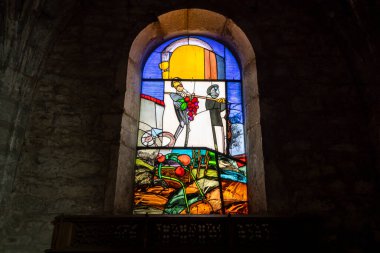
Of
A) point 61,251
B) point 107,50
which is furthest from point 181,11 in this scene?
point 61,251

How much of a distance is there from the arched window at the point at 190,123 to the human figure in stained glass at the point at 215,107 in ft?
0.04

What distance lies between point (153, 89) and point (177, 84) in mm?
276

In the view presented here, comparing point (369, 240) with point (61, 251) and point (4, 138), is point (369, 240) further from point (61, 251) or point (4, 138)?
point (4, 138)

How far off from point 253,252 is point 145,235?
75 centimetres

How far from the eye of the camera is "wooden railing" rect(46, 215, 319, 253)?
2373 mm

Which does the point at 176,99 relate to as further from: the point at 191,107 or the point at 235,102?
the point at 235,102

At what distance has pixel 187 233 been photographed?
8.05 feet

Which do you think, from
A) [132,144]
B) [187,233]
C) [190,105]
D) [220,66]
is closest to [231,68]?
[220,66]

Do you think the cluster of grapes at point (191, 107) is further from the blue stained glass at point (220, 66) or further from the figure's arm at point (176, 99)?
the blue stained glass at point (220, 66)

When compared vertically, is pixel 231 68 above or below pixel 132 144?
above

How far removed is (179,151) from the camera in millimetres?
3543

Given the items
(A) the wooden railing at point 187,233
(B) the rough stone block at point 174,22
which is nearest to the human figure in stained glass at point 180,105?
(B) the rough stone block at point 174,22

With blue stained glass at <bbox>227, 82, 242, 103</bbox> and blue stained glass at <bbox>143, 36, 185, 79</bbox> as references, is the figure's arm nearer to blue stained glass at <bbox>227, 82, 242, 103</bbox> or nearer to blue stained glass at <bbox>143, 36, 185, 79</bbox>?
blue stained glass at <bbox>143, 36, 185, 79</bbox>

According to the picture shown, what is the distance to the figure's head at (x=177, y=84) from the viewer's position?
12.8 ft
